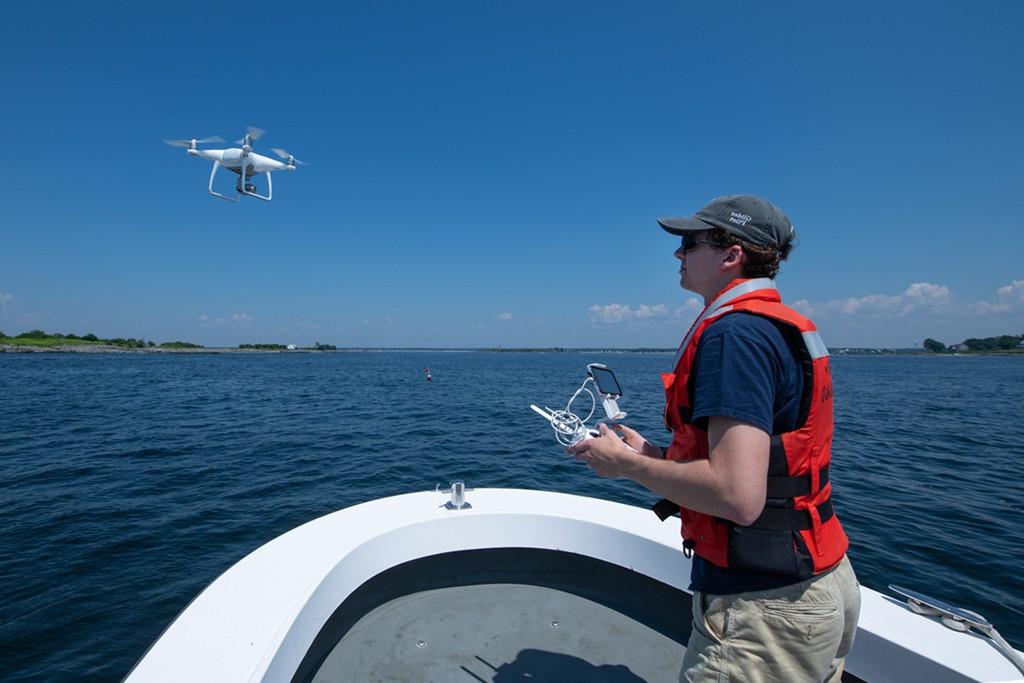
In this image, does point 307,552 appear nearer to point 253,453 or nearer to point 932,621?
point 932,621

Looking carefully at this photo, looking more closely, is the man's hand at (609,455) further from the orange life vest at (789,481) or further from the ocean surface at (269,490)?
the ocean surface at (269,490)

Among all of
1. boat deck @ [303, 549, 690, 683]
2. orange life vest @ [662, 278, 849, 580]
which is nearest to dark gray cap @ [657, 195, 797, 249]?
orange life vest @ [662, 278, 849, 580]

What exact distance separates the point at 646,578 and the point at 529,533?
887 mm

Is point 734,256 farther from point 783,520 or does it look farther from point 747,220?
point 783,520

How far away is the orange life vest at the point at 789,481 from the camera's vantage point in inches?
52.0

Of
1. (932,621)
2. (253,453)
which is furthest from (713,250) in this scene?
(253,453)

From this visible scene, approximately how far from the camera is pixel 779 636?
1.32m

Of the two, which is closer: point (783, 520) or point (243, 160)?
point (783, 520)

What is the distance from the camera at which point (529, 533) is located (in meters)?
3.42

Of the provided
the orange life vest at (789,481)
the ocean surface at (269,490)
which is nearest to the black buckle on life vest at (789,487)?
the orange life vest at (789,481)

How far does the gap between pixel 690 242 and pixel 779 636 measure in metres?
1.27

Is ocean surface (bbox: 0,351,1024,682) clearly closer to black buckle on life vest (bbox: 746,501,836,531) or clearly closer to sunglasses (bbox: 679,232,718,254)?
black buckle on life vest (bbox: 746,501,836,531)

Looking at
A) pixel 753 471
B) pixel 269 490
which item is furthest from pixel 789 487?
pixel 269 490

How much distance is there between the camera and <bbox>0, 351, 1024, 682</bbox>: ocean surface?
5105mm
